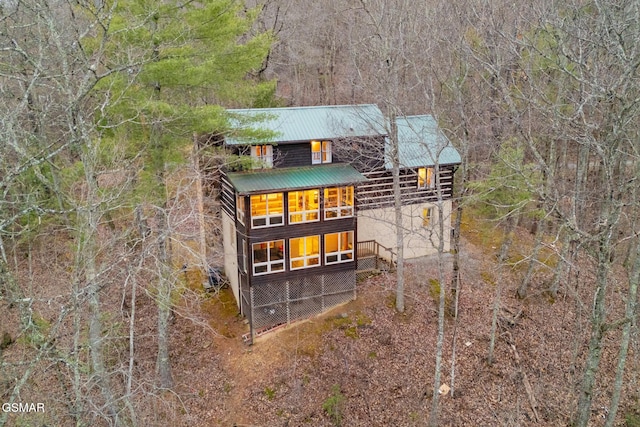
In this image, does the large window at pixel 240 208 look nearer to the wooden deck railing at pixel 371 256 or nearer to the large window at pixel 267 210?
the large window at pixel 267 210

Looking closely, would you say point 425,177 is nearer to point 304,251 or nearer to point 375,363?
point 304,251

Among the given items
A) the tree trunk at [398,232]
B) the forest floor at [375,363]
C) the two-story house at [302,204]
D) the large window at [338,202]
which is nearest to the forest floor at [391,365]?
the forest floor at [375,363]

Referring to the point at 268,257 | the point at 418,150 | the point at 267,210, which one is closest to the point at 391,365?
the point at 268,257

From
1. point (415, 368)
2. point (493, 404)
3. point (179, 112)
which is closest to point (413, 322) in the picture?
point (415, 368)

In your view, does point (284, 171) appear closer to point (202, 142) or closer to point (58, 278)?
point (202, 142)

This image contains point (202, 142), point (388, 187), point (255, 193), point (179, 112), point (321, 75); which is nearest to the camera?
point (179, 112)

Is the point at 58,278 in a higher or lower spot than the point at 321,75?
lower
